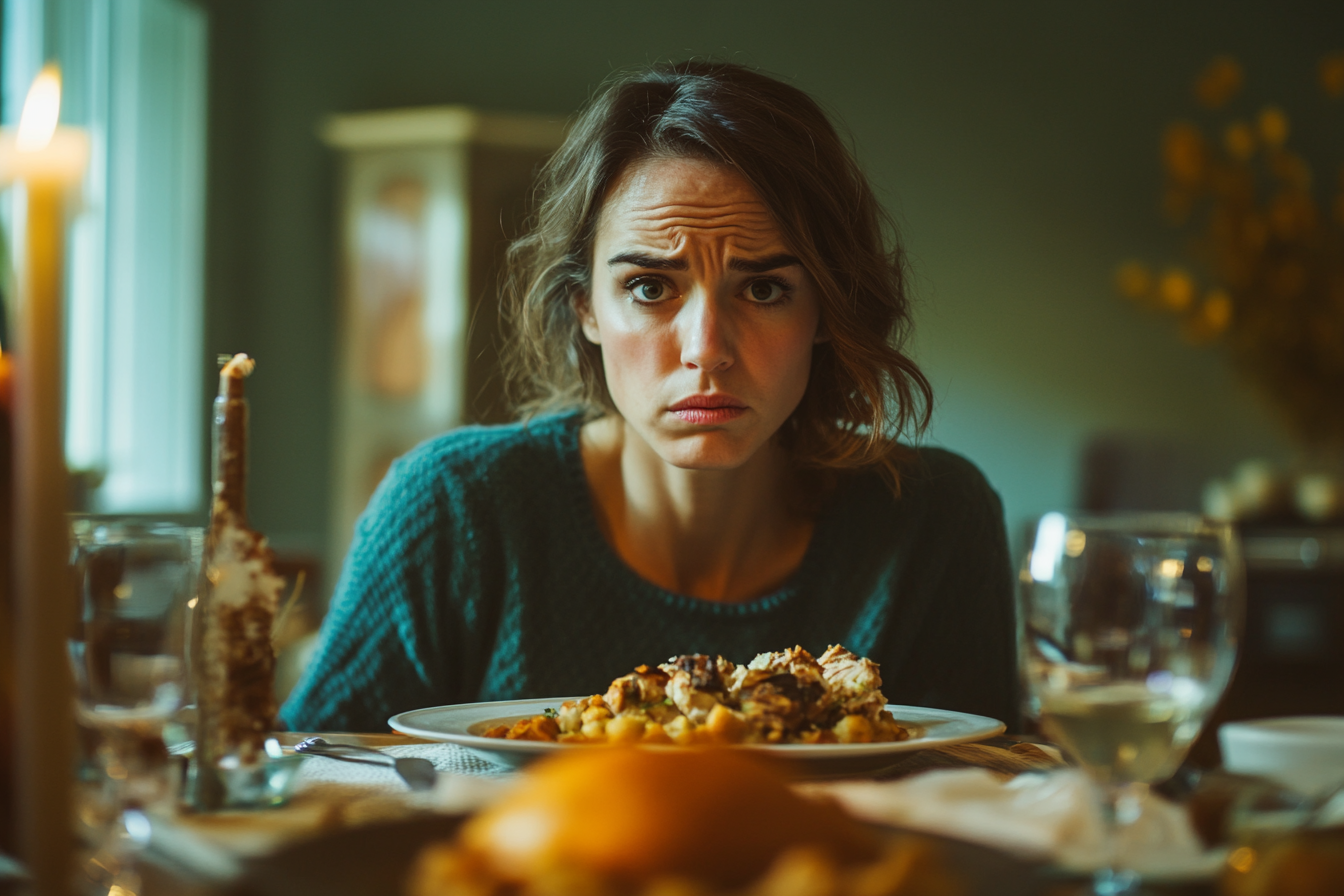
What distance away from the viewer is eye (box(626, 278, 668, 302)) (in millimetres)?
1296

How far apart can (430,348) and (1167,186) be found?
3123 mm

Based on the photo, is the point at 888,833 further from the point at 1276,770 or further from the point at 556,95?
the point at 556,95

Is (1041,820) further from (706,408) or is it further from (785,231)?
(785,231)

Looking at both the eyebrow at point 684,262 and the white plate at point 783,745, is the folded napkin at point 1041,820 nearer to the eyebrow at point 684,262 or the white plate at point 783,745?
the white plate at point 783,745

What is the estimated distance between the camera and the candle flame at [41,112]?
41 centimetres

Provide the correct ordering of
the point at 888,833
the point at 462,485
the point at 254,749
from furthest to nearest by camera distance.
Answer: the point at 462,485, the point at 254,749, the point at 888,833

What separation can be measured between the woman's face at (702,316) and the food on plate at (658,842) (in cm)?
81

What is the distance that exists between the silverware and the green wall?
4.50 m

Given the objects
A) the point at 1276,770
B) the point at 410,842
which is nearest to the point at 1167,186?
the point at 1276,770

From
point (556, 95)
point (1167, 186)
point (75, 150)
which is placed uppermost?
point (556, 95)

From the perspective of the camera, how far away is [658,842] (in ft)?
1.29

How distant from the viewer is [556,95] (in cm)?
543

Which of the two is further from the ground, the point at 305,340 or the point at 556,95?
the point at 556,95

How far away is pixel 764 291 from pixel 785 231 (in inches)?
2.9
